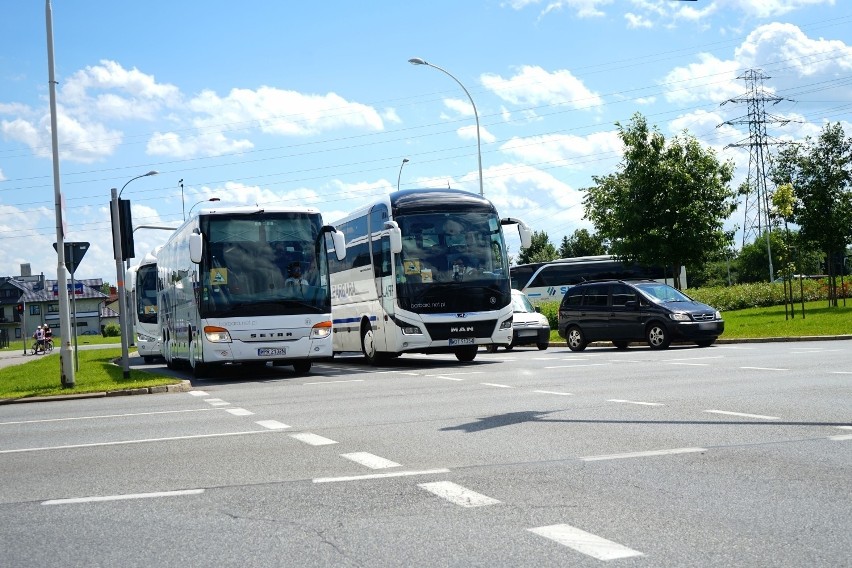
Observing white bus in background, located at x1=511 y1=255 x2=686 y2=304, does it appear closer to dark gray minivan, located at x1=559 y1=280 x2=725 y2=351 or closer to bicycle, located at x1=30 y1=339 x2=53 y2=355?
dark gray minivan, located at x1=559 y1=280 x2=725 y2=351

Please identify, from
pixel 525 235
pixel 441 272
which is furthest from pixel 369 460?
pixel 525 235

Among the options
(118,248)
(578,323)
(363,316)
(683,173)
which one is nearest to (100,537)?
(118,248)

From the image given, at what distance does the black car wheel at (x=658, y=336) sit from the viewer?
25938mm

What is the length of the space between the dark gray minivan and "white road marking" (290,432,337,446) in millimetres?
16983

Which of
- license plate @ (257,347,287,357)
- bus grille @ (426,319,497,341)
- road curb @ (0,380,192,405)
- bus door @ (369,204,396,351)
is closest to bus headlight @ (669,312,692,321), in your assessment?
bus grille @ (426,319,497,341)

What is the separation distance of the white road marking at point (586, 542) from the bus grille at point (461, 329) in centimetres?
1718

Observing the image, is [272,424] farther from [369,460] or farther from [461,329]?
[461,329]

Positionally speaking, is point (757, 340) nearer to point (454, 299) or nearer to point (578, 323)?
point (578, 323)

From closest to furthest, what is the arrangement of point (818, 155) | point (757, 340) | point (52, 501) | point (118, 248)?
point (52, 501)
point (118, 248)
point (757, 340)
point (818, 155)

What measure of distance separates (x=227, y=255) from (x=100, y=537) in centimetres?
1591

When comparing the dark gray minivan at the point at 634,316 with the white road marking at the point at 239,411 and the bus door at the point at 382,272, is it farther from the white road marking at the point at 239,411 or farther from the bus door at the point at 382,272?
the white road marking at the point at 239,411

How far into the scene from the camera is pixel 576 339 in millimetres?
28203

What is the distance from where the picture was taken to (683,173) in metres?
47.3

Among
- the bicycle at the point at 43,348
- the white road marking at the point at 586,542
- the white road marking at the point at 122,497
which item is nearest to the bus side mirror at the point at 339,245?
the white road marking at the point at 122,497
